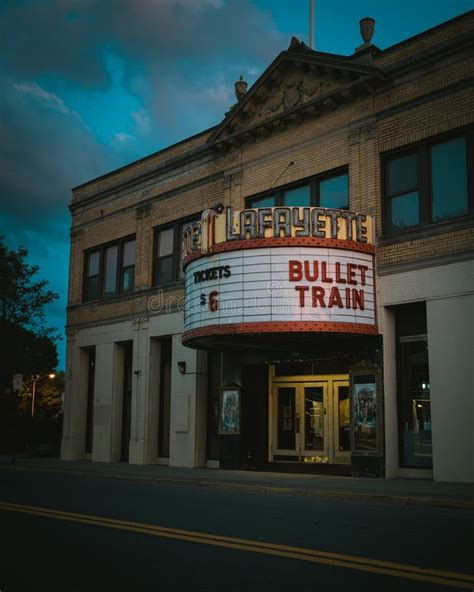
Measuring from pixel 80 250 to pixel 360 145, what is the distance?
15356 mm

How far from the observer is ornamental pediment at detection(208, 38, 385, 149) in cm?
1927

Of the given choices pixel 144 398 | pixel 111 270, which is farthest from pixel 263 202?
pixel 111 270

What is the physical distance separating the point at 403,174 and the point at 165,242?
1047 centimetres

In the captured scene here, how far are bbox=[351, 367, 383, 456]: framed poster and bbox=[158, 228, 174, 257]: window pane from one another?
392 inches

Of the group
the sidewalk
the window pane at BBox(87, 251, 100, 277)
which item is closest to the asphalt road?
the sidewalk

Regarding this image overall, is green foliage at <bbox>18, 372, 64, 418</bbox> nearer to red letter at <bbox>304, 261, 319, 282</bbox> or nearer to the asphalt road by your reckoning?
red letter at <bbox>304, 261, 319, 282</bbox>

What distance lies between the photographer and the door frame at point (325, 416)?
2059 centimetres

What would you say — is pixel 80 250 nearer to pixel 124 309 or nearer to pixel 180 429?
pixel 124 309

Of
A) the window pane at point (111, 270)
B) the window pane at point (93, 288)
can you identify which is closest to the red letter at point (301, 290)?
the window pane at point (111, 270)

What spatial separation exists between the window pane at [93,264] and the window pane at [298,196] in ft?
36.4

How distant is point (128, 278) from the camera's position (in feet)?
92.0

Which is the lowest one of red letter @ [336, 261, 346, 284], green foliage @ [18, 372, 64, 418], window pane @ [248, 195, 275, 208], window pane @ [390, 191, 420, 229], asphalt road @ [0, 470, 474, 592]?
asphalt road @ [0, 470, 474, 592]

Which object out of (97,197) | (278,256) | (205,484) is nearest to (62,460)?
(97,197)

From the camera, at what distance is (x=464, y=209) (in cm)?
1686
